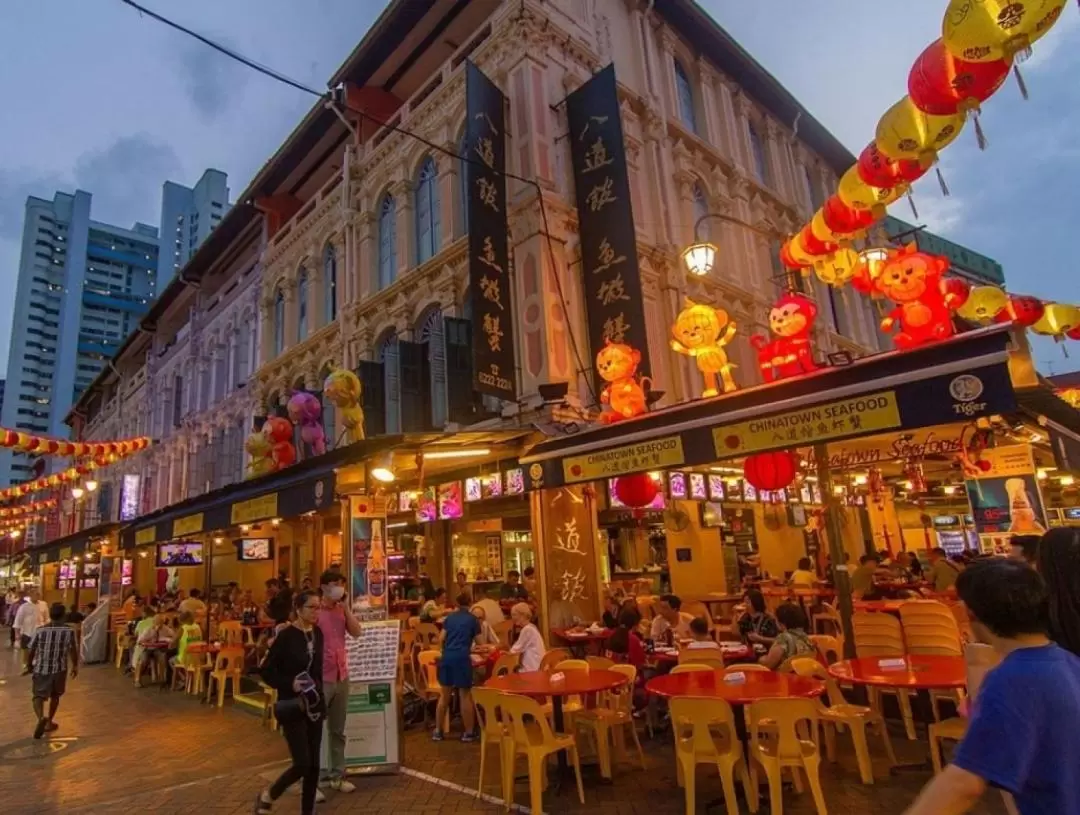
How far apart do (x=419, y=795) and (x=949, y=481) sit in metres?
18.1

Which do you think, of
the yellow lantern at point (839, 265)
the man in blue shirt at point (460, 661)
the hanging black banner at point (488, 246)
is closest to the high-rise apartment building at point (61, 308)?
the hanging black banner at point (488, 246)

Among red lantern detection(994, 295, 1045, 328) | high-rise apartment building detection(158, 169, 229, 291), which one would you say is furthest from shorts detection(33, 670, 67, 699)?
high-rise apartment building detection(158, 169, 229, 291)

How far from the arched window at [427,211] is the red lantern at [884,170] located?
10.7 metres

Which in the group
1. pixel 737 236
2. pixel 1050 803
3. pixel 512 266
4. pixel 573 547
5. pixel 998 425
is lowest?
pixel 1050 803

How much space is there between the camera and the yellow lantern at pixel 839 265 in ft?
35.9

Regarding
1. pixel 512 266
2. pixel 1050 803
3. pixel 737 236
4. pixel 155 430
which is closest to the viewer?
pixel 1050 803

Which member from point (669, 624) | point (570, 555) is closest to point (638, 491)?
point (669, 624)

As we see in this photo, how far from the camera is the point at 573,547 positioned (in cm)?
1202

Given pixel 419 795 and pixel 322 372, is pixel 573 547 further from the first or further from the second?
pixel 322 372

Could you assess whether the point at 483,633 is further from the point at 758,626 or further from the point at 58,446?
the point at 58,446

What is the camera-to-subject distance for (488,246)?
1257cm

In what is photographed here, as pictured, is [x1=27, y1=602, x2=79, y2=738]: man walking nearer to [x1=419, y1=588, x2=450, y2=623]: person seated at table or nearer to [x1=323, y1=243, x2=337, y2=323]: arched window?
[x1=419, y1=588, x2=450, y2=623]: person seated at table

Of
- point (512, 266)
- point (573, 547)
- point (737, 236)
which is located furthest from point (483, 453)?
point (737, 236)

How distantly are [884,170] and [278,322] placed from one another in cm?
2030
